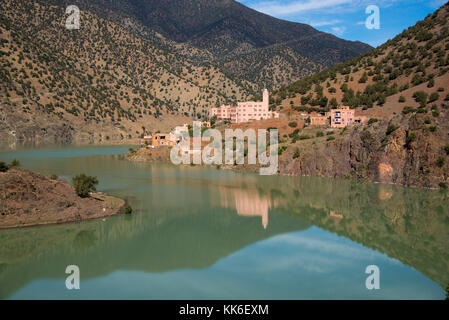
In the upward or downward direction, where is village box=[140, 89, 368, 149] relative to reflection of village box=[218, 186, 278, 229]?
upward

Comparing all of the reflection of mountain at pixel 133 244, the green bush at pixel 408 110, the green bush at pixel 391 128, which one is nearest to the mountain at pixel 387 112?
the green bush at pixel 391 128

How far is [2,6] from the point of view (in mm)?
127812

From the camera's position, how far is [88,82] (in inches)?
4614

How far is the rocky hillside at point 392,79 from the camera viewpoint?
6159cm

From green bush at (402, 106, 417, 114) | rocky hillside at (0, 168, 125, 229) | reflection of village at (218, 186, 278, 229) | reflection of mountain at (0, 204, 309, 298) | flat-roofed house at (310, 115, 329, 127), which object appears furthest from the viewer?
flat-roofed house at (310, 115, 329, 127)

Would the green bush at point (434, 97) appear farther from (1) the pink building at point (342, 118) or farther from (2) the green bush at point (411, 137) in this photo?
(2) the green bush at point (411, 137)

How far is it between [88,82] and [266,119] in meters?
66.9

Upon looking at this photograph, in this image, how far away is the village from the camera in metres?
57.6

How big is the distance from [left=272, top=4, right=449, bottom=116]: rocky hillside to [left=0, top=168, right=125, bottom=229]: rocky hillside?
44.9 m

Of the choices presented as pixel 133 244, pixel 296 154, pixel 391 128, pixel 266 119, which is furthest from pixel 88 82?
pixel 133 244

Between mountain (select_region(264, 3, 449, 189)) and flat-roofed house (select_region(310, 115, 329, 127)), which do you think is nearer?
mountain (select_region(264, 3, 449, 189))

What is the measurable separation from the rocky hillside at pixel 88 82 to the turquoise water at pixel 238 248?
214 ft

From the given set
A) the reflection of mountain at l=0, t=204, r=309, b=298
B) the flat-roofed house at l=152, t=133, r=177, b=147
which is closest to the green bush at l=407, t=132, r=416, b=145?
Result: the reflection of mountain at l=0, t=204, r=309, b=298

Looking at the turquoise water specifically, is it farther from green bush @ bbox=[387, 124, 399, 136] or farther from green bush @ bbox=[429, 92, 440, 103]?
green bush @ bbox=[429, 92, 440, 103]
